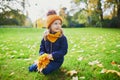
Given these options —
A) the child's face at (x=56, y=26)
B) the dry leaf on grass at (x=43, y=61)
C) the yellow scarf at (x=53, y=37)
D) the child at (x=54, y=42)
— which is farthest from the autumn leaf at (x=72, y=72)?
the child's face at (x=56, y=26)

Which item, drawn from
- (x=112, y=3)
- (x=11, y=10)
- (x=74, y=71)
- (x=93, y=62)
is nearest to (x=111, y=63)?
(x=93, y=62)

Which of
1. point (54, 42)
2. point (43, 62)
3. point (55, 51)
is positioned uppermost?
point (54, 42)

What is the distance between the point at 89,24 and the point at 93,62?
32508 mm

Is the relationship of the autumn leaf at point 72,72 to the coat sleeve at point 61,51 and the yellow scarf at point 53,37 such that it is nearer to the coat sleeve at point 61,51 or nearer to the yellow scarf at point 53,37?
the coat sleeve at point 61,51

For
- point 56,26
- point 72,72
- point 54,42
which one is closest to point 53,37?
point 54,42

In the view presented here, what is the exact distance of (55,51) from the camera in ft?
13.9

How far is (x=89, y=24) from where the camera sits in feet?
120

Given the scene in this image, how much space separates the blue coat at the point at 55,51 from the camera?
4082 millimetres

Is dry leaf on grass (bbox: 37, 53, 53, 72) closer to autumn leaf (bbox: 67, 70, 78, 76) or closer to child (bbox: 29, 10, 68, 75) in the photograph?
child (bbox: 29, 10, 68, 75)

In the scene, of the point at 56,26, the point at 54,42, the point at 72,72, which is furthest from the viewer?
the point at 54,42

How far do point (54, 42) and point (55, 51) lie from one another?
0.59 feet

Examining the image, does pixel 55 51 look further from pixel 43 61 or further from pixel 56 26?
pixel 56 26

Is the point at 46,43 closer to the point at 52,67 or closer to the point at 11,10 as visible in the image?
the point at 52,67

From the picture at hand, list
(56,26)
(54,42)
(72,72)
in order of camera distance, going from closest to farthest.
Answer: (72,72) → (56,26) → (54,42)
